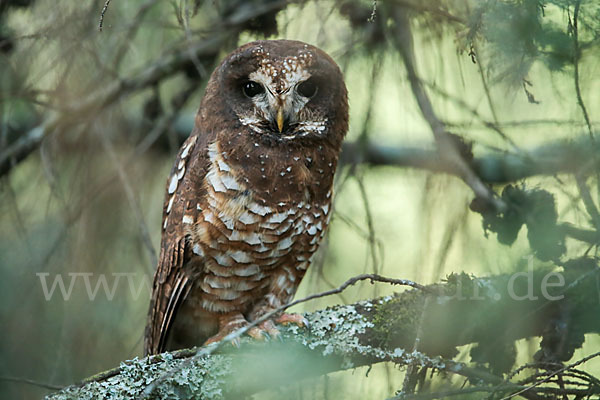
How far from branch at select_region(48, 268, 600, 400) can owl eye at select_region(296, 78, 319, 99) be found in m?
0.90

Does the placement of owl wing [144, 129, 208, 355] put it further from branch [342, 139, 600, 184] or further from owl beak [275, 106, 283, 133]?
branch [342, 139, 600, 184]

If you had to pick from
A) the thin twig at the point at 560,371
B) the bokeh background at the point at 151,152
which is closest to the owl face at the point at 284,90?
the bokeh background at the point at 151,152

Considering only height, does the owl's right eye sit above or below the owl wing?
above

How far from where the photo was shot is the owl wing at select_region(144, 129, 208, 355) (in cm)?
252

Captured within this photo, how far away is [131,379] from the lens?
1996 millimetres

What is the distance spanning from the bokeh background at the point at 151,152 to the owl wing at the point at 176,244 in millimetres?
124

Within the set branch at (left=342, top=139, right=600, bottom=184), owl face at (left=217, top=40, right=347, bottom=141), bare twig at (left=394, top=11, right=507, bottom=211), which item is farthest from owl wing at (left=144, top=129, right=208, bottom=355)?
bare twig at (left=394, top=11, right=507, bottom=211)

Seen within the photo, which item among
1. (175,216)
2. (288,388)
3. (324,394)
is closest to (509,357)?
(324,394)

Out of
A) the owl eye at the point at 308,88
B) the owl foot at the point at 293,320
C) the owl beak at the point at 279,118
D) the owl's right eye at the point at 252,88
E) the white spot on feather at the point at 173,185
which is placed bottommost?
the owl foot at the point at 293,320

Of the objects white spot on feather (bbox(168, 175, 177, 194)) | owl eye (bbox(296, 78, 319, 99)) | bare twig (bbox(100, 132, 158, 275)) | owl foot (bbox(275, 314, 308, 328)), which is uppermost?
owl eye (bbox(296, 78, 319, 99))

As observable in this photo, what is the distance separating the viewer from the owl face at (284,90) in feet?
8.10

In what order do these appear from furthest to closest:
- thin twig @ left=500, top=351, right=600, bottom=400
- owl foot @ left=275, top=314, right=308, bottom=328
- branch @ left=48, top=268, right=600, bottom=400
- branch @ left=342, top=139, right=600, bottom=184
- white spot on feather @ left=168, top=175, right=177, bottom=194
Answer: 1. white spot on feather @ left=168, top=175, right=177, bottom=194
2. owl foot @ left=275, top=314, right=308, bottom=328
3. branch @ left=48, top=268, right=600, bottom=400
4. branch @ left=342, top=139, right=600, bottom=184
5. thin twig @ left=500, top=351, right=600, bottom=400

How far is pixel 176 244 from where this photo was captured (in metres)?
2.52

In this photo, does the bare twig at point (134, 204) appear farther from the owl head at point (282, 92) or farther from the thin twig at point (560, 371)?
the thin twig at point (560, 371)
